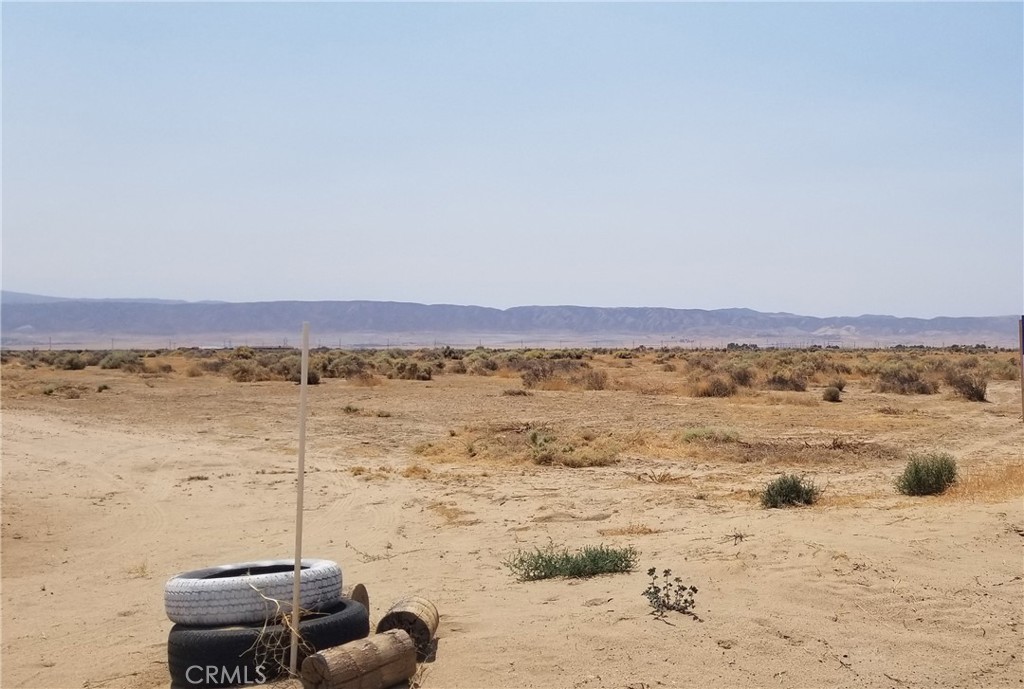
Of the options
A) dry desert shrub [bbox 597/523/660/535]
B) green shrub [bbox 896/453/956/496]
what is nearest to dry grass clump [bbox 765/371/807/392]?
green shrub [bbox 896/453/956/496]

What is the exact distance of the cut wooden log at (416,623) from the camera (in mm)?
7121

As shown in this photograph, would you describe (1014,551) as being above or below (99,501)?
above

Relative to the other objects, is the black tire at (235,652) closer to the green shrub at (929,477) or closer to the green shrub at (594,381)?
the green shrub at (929,477)

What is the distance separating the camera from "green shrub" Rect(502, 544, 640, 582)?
895cm

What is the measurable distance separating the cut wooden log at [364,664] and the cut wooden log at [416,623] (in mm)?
545

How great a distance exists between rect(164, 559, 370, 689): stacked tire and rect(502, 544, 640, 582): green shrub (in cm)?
234

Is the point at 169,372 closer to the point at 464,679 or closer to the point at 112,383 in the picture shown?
the point at 112,383

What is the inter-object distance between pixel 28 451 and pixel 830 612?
16.5 metres

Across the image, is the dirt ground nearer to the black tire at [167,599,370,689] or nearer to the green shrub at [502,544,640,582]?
the green shrub at [502,544,640,582]

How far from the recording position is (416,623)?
7.16m

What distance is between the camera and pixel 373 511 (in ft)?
44.8

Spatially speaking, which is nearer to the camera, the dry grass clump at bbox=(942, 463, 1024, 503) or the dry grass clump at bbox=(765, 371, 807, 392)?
the dry grass clump at bbox=(942, 463, 1024, 503)

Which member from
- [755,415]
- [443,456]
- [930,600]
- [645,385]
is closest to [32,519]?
[443,456]

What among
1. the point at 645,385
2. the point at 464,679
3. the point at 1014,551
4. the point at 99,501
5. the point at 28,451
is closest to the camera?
the point at 464,679
